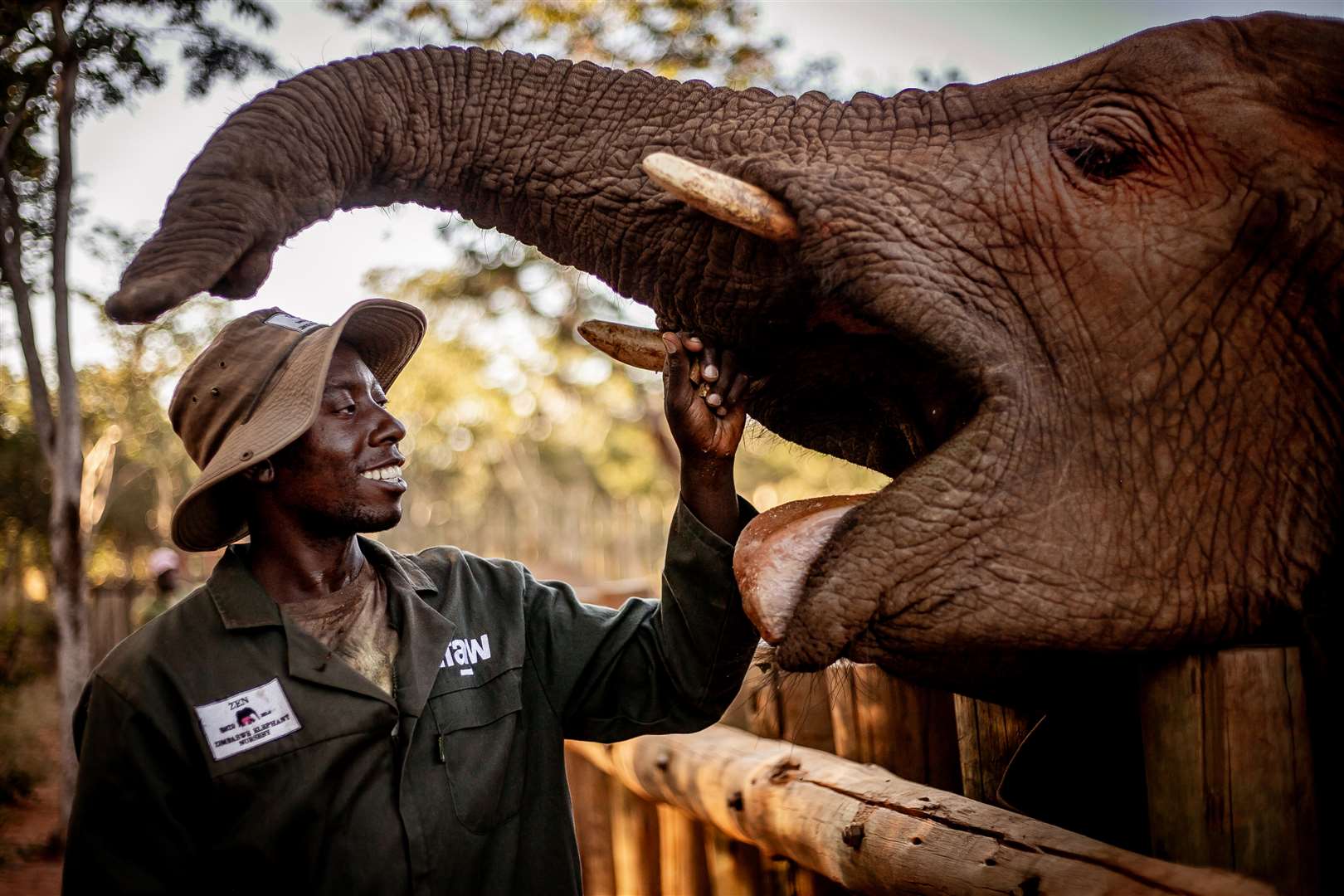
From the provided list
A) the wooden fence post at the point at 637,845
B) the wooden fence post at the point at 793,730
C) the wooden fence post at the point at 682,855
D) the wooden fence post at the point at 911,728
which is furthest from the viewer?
the wooden fence post at the point at 637,845

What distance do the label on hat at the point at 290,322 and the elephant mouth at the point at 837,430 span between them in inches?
43.8

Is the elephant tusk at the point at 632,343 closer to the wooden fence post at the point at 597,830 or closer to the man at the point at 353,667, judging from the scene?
the man at the point at 353,667

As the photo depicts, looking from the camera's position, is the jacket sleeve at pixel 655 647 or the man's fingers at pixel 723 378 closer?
the man's fingers at pixel 723 378

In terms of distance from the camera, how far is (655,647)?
262cm

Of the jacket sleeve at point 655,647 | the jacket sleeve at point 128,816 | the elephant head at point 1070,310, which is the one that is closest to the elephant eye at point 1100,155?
the elephant head at point 1070,310

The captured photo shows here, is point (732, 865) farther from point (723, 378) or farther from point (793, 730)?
point (723, 378)

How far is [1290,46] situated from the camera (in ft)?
6.25

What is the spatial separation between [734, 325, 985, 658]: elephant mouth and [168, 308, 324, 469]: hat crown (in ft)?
3.65

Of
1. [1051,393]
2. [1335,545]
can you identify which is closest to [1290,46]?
[1051,393]

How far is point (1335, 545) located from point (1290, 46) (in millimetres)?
867

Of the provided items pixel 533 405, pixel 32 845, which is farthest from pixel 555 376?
pixel 32 845

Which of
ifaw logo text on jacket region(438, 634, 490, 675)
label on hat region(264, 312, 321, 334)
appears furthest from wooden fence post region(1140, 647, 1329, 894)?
label on hat region(264, 312, 321, 334)

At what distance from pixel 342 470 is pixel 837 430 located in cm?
112

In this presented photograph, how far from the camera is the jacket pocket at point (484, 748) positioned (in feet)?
7.61
